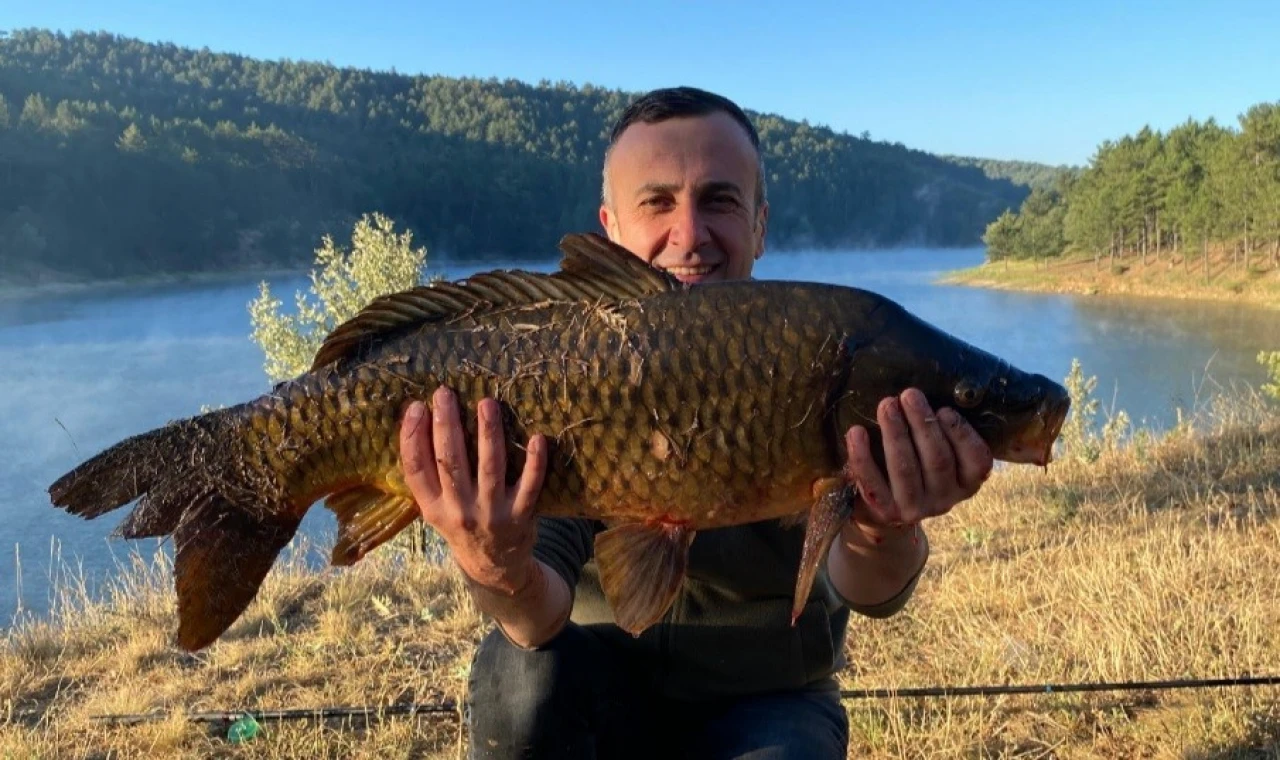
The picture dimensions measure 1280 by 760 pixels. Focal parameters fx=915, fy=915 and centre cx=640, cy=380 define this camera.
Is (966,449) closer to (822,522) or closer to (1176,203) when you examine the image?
(822,522)

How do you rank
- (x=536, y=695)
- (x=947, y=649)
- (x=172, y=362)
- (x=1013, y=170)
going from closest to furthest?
(x=536, y=695) → (x=947, y=649) → (x=172, y=362) → (x=1013, y=170)

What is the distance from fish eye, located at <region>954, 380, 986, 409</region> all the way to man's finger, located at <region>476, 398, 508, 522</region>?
0.85 metres

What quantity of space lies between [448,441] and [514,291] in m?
0.31

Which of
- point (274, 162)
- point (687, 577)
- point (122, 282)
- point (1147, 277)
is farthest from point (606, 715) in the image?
point (274, 162)

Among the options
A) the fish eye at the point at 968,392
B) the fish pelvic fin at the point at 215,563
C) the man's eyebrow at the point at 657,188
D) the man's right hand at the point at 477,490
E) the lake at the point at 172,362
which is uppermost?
the man's eyebrow at the point at 657,188

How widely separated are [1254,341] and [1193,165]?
25.7 meters

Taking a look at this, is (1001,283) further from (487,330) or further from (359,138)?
(487,330)

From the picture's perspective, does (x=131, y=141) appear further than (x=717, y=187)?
Yes

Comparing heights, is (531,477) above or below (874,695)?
above

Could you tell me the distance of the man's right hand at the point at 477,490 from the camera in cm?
169

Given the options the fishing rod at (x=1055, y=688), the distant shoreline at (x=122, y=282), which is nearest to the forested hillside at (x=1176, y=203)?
the distant shoreline at (x=122, y=282)

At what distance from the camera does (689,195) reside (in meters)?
2.45

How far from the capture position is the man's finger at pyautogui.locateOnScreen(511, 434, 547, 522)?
1665mm

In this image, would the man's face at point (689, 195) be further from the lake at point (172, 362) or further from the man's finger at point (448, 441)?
the lake at point (172, 362)
